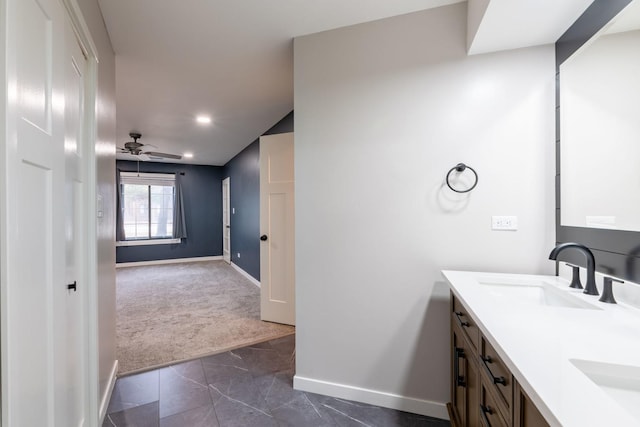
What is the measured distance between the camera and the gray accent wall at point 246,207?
186 inches

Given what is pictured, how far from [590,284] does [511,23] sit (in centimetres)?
128

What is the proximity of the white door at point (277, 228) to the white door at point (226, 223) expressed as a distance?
3.61 meters

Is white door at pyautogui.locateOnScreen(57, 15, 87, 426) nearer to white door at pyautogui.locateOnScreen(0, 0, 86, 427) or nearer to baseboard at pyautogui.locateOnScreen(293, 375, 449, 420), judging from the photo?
white door at pyautogui.locateOnScreen(0, 0, 86, 427)

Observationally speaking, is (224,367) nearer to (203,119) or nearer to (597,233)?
(597,233)

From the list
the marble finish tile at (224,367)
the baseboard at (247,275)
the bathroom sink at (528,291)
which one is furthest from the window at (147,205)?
the bathroom sink at (528,291)

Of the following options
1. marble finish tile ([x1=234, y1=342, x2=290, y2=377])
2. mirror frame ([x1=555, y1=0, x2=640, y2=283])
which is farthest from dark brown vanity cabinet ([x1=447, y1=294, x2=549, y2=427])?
marble finish tile ([x1=234, y1=342, x2=290, y2=377])

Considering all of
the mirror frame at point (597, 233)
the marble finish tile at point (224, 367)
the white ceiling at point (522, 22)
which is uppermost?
the white ceiling at point (522, 22)

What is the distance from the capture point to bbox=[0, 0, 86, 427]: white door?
2.36ft

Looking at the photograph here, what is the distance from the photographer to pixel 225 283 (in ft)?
16.0

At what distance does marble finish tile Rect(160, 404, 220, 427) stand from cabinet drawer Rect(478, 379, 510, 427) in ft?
4.73

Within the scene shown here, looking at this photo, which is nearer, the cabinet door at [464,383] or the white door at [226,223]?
the cabinet door at [464,383]

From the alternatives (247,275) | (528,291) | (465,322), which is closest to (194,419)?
(465,322)

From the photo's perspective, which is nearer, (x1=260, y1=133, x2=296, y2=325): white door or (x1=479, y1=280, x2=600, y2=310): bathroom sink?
(x1=479, y1=280, x2=600, y2=310): bathroom sink

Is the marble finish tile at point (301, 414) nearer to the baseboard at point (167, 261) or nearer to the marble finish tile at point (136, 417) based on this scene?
the marble finish tile at point (136, 417)
